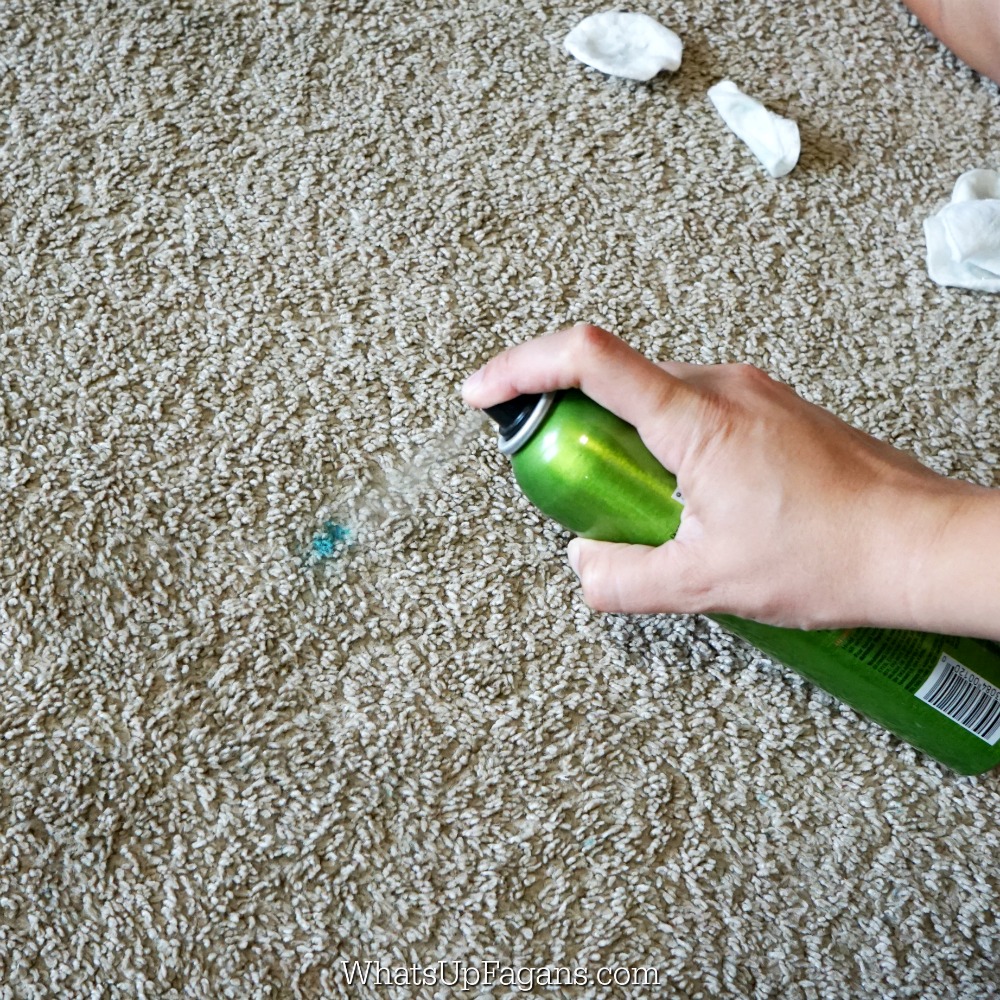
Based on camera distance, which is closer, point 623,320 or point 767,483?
point 767,483

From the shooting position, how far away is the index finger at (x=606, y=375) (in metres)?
0.61

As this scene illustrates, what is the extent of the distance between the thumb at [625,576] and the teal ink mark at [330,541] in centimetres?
19

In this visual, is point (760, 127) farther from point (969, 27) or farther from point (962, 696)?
point (962, 696)

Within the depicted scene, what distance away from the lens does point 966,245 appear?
906 millimetres

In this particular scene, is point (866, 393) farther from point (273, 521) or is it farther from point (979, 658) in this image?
point (273, 521)

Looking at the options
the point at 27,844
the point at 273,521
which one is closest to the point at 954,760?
the point at 273,521

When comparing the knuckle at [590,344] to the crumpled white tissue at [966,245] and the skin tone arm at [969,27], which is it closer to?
the crumpled white tissue at [966,245]

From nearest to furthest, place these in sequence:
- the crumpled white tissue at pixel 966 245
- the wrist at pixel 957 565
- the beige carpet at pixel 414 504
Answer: the wrist at pixel 957 565
the beige carpet at pixel 414 504
the crumpled white tissue at pixel 966 245

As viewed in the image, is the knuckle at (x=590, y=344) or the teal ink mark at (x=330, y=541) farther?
the teal ink mark at (x=330, y=541)

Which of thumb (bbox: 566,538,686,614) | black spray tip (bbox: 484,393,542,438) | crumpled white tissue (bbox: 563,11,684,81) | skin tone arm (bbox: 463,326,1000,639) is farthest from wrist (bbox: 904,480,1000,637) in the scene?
crumpled white tissue (bbox: 563,11,684,81)

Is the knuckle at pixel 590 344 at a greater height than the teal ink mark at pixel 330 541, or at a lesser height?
greater

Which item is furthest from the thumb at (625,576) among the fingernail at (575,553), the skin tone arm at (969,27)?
the skin tone arm at (969,27)

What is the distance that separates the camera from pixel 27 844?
0.70 m

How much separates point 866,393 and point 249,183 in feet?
1.87
